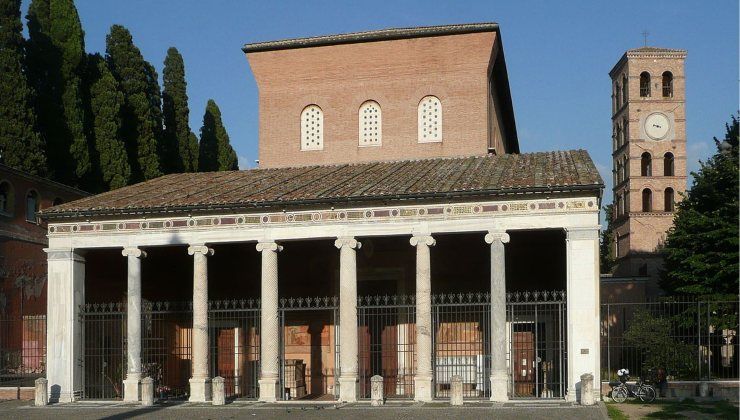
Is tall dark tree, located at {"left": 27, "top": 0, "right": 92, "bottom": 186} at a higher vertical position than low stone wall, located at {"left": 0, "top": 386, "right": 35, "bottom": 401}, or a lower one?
higher

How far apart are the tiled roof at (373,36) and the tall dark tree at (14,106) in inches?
331

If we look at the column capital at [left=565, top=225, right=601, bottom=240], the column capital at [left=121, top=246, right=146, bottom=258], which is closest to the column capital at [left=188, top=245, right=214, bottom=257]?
the column capital at [left=121, top=246, right=146, bottom=258]

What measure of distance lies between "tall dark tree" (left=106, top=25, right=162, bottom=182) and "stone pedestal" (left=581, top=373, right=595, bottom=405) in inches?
923

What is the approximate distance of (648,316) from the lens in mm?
24906

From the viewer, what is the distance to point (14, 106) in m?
30.8

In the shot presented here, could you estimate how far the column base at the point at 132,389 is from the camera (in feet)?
67.5

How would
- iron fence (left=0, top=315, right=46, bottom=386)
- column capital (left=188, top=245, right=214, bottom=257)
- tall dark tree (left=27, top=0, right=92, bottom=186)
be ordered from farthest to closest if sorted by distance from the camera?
tall dark tree (left=27, top=0, right=92, bottom=186), iron fence (left=0, top=315, right=46, bottom=386), column capital (left=188, top=245, right=214, bottom=257)

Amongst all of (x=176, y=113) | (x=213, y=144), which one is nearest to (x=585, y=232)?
(x=176, y=113)

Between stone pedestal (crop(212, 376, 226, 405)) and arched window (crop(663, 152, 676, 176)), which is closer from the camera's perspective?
stone pedestal (crop(212, 376, 226, 405))

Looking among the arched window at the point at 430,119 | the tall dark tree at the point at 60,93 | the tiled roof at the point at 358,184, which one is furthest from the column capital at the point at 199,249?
the tall dark tree at the point at 60,93

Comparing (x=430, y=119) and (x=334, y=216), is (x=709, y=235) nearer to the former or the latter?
(x=430, y=119)

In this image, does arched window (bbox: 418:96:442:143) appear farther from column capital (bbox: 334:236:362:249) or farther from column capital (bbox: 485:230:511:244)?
column capital (bbox: 485:230:511:244)

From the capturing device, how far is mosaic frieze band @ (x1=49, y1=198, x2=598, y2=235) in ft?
62.3

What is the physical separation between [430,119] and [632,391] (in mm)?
10219
